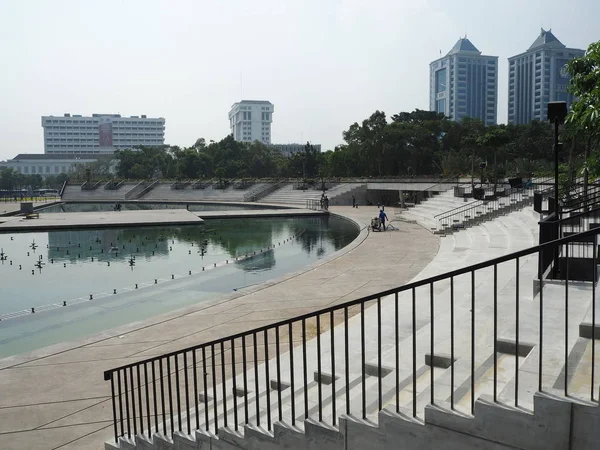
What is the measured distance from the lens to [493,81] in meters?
188

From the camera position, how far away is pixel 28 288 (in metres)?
15.2

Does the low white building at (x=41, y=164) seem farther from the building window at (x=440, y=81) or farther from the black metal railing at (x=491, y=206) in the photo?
the black metal railing at (x=491, y=206)

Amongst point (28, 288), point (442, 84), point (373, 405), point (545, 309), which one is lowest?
point (28, 288)

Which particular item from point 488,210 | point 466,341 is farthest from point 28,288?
point 488,210

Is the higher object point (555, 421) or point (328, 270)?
point (555, 421)

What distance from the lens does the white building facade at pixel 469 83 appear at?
182375mm

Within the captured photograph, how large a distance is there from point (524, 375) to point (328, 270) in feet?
37.1

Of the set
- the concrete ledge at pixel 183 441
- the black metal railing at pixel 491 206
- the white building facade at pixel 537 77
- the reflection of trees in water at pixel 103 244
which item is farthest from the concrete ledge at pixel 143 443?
the white building facade at pixel 537 77

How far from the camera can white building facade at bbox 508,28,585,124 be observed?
144875 mm

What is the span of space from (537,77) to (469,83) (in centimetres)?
3560

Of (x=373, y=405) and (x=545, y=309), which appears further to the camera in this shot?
(x=545, y=309)

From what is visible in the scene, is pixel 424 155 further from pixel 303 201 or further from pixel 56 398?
pixel 56 398

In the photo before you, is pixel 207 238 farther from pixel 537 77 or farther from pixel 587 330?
pixel 537 77

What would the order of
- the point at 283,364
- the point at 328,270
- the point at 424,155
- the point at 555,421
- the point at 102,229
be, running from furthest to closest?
the point at 424,155
the point at 102,229
the point at 328,270
the point at 283,364
the point at 555,421
